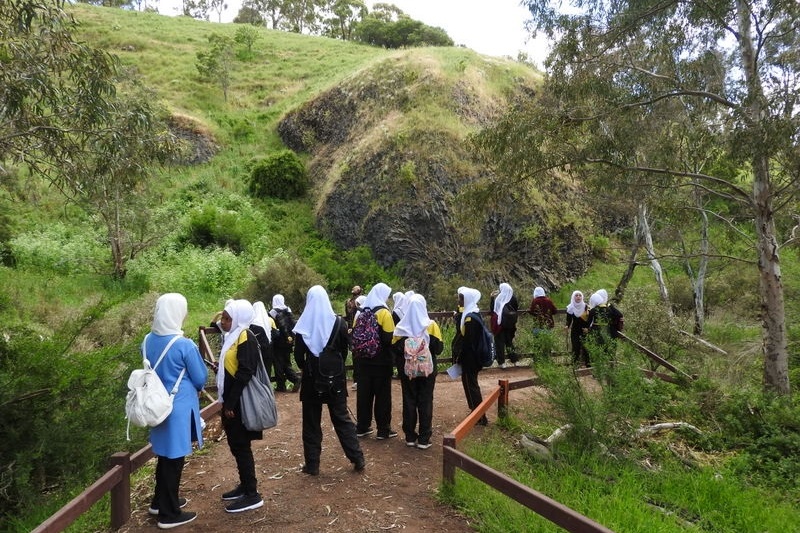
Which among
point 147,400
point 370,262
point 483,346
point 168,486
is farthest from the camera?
point 370,262

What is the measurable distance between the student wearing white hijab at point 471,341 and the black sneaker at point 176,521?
3559 mm

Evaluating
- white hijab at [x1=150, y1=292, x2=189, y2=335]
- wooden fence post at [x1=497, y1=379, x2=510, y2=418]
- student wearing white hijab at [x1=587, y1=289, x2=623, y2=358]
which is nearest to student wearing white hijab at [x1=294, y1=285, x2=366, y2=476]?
white hijab at [x1=150, y1=292, x2=189, y2=335]

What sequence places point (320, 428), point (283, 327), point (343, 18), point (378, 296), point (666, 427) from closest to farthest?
point (320, 428)
point (378, 296)
point (666, 427)
point (283, 327)
point (343, 18)

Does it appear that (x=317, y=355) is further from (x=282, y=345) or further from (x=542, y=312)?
(x=542, y=312)

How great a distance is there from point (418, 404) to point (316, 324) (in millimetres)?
1873

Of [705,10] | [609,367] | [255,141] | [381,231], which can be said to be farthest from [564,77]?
[255,141]

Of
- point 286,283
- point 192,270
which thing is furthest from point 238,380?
point 192,270

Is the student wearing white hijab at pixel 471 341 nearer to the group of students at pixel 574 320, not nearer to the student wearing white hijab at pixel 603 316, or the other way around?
the group of students at pixel 574 320

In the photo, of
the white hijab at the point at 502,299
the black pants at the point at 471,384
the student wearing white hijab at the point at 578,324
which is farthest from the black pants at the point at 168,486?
the white hijab at the point at 502,299

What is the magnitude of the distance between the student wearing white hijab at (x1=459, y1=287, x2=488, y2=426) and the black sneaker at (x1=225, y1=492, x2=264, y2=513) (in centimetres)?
307

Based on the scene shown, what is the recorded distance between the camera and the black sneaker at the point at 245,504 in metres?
4.78

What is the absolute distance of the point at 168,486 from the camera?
A: 4.46 metres

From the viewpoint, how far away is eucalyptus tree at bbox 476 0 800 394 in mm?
9180

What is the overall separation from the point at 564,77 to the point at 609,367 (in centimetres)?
603
